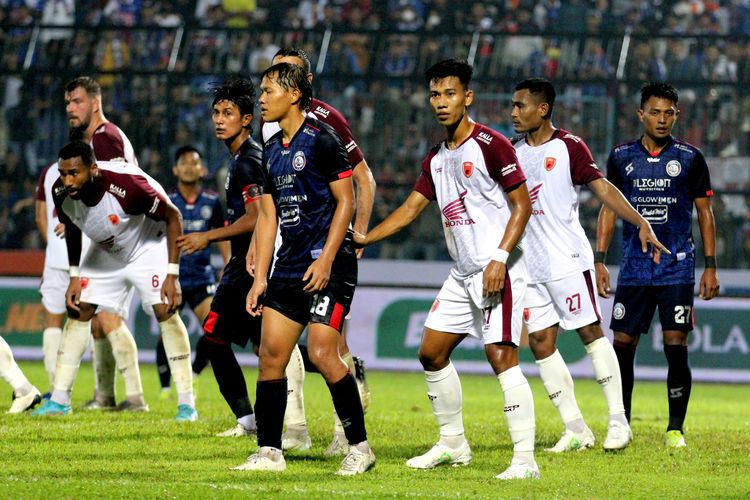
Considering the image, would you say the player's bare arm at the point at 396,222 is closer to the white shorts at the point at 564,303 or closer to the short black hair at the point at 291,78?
the short black hair at the point at 291,78

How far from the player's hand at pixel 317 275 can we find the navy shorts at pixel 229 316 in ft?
5.75

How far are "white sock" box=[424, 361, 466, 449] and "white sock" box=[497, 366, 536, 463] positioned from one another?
55 cm

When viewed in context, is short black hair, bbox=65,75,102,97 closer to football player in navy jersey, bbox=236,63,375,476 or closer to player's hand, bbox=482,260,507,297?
football player in navy jersey, bbox=236,63,375,476

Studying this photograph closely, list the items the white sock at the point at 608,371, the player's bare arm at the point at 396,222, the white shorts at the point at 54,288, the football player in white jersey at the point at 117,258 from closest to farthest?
the player's bare arm at the point at 396,222 < the white sock at the point at 608,371 < the football player in white jersey at the point at 117,258 < the white shorts at the point at 54,288

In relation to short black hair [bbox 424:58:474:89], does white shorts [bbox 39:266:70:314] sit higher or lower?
lower

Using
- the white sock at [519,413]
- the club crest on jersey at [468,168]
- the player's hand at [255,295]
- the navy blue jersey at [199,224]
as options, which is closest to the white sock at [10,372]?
the navy blue jersey at [199,224]

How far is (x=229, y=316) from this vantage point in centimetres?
830

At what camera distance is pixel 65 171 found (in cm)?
909

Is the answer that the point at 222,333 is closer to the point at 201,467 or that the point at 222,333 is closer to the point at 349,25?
the point at 201,467

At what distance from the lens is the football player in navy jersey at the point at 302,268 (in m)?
6.66

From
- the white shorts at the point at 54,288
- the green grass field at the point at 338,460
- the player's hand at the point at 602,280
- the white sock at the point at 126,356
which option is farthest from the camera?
the white shorts at the point at 54,288

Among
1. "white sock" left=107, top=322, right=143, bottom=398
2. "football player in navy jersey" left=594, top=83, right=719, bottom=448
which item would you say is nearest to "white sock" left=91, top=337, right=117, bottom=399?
"white sock" left=107, top=322, right=143, bottom=398

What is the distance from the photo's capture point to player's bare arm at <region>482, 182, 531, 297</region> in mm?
6555

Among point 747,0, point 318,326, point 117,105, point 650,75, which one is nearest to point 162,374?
point 318,326
